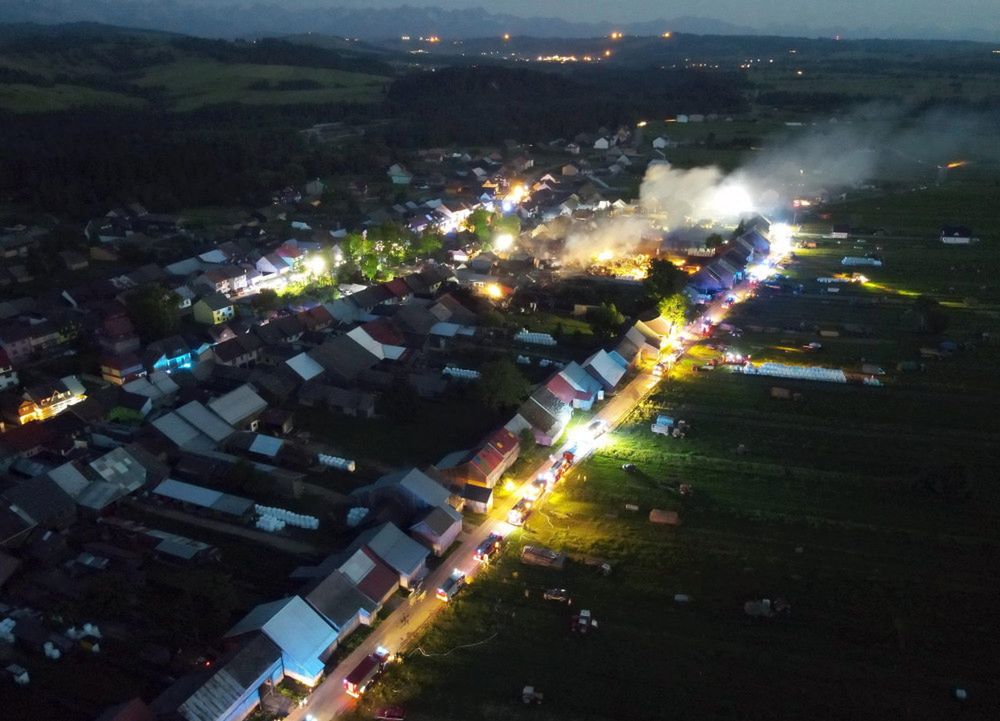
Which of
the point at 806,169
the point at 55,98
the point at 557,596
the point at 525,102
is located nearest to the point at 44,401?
the point at 557,596

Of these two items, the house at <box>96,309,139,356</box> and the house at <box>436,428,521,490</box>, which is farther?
the house at <box>96,309,139,356</box>

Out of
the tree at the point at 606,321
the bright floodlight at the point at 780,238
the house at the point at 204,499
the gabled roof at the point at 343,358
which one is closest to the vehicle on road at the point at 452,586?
the house at the point at 204,499

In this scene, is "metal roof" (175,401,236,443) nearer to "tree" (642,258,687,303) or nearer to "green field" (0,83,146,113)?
"tree" (642,258,687,303)

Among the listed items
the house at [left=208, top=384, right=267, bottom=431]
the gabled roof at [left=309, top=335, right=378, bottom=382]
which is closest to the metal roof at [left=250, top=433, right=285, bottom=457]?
the house at [left=208, top=384, right=267, bottom=431]

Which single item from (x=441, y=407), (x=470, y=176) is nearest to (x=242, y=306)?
(x=441, y=407)

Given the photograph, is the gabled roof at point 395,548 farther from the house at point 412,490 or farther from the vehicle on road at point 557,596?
the vehicle on road at point 557,596

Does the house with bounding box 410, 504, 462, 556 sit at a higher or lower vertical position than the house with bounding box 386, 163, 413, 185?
higher
